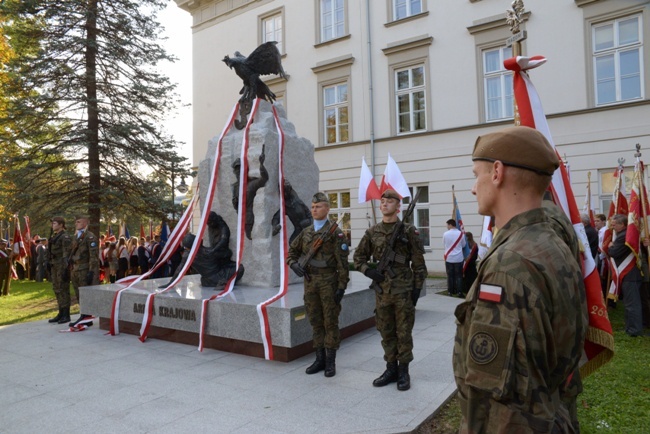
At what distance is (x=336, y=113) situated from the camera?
18.3m

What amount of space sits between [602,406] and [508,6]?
13.7m

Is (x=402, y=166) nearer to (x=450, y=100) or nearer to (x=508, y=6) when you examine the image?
(x=450, y=100)

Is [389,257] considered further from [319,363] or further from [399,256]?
[319,363]

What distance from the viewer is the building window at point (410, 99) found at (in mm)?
16344

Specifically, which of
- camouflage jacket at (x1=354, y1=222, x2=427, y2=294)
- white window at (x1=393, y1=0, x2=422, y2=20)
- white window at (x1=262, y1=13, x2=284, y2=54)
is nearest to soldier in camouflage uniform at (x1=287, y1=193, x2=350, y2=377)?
camouflage jacket at (x1=354, y1=222, x2=427, y2=294)

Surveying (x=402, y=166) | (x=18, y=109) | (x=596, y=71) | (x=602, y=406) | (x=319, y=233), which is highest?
(x=596, y=71)

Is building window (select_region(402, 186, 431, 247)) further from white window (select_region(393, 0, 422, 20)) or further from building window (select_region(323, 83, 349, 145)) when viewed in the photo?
white window (select_region(393, 0, 422, 20))

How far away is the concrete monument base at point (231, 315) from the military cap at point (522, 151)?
3.87 m

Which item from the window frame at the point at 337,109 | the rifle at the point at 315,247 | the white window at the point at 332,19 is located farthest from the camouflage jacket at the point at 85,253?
the white window at the point at 332,19

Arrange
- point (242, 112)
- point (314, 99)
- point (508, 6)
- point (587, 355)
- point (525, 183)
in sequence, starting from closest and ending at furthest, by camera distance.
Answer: point (525, 183) < point (587, 355) < point (242, 112) < point (508, 6) < point (314, 99)

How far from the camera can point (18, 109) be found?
40.8ft

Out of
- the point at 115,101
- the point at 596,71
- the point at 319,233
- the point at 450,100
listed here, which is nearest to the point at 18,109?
the point at 115,101

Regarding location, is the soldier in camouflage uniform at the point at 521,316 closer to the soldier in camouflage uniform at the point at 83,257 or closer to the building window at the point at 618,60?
the soldier in camouflage uniform at the point at 83,257

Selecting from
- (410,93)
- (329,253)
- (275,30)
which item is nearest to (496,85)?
(410,93)
